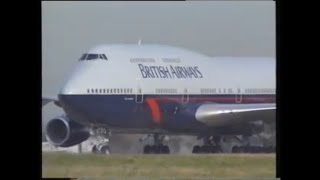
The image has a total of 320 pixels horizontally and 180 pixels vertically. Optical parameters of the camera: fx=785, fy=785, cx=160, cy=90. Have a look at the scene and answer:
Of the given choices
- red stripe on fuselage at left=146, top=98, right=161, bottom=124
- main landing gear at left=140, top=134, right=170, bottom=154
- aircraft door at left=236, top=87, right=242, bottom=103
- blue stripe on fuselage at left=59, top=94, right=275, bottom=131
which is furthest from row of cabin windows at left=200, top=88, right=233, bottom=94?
main landing gear at left=140, top=134, right=170, bottom=154

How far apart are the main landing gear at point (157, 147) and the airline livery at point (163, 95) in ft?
0.23

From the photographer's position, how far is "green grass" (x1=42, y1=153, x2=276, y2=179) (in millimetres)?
9445

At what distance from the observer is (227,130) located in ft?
87.9

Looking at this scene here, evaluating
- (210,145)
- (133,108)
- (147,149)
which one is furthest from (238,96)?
(147,149)

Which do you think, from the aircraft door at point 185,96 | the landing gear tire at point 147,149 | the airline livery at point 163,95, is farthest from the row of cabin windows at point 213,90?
the landing gear tire at point 147,149

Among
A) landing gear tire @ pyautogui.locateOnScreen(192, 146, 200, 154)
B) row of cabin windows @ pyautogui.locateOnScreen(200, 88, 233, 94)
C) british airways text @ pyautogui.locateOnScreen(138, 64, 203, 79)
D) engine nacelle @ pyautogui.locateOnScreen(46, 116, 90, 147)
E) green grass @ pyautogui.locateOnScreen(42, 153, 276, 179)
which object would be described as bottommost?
landing gear tire @ pyautogui.locateOnScreen(192, 146, 200, 154)

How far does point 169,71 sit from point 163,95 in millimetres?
819

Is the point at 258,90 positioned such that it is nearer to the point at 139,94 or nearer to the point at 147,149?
the point at 139,94

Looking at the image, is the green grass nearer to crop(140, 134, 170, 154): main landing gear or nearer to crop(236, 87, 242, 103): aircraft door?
crop(140, 134, 170, 154): main landing gear

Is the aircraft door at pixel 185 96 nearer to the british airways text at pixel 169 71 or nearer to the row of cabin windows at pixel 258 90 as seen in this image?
the british airways text at pixel 169 71

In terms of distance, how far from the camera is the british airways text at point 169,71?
84.6 ft
